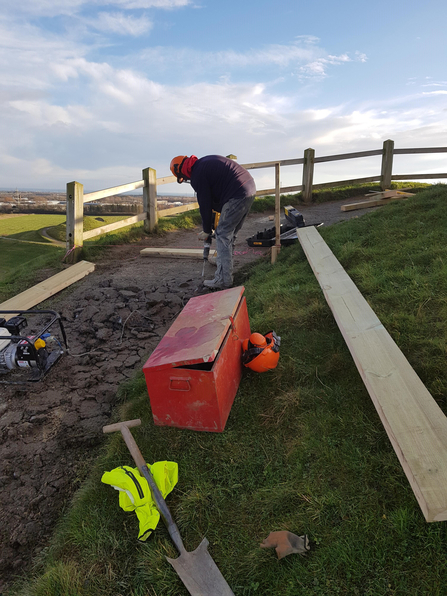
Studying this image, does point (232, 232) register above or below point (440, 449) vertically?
above

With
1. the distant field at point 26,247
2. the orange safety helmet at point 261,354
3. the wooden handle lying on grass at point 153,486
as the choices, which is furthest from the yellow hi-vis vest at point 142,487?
the distant field at point 26,247

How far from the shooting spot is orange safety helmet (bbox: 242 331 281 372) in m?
3.22

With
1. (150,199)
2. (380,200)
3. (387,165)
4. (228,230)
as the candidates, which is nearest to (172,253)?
(150,199)

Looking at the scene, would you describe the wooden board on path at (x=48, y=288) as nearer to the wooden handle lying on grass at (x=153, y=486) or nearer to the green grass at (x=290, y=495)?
the green grass at (x=290, y=495)

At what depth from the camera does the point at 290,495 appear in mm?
2270

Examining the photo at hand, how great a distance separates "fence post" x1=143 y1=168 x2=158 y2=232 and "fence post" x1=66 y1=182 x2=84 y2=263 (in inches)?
77.2

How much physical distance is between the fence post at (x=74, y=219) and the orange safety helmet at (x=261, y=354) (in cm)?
590

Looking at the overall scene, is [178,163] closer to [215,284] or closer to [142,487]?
[215,284]

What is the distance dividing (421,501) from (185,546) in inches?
52.6

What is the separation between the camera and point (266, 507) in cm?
226

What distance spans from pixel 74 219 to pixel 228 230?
150 inches

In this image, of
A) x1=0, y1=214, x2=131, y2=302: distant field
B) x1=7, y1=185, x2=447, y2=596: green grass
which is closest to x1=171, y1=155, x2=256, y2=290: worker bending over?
x1=7, y1=185, x2=447, y2=596: green grass

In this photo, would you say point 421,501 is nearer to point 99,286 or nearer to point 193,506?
point 193,506

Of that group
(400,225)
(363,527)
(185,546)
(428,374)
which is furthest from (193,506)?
(400,225)
